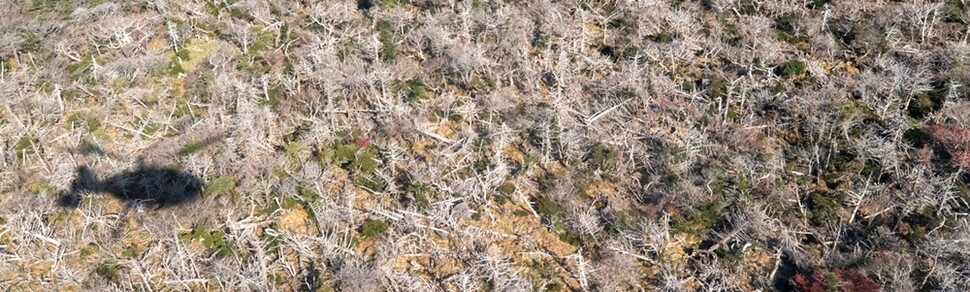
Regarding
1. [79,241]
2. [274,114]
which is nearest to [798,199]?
[274,114]

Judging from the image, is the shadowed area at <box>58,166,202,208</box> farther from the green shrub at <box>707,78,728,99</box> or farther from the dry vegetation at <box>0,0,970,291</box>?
the green shrub at <box>707,78,728,99</box>

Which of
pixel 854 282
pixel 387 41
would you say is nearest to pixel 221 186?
pixel 387 41

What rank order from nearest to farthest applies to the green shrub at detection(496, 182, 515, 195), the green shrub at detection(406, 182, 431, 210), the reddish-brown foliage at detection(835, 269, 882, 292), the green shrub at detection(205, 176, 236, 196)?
the reddish-brown foliage at detection(835, 269, 882, 292)
the green shrub at detection(406, 182, 431, 210)
the green shrub at detection(205, 176, 236, 196)
the green shrub at detection(496, 182, 515, 195)

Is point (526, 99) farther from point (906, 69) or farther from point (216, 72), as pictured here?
point (906, 69)

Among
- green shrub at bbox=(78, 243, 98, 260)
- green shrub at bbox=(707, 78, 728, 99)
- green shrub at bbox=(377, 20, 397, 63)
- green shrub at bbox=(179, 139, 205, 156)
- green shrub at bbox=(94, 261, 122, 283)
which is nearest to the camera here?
green shrub at bbox=(94, 261, 122, 283)

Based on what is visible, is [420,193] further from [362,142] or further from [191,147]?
[191,147]

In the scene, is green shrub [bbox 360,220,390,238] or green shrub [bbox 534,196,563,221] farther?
green shrub [bbox 534,196,563,221]

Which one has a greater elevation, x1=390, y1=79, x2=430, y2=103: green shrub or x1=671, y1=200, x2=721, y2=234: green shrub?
x1=390, y1=79, x2=430, y2=103: green shrub

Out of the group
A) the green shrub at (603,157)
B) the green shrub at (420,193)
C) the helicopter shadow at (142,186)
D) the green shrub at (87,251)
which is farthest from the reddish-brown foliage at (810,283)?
the green shrub at (87,251)

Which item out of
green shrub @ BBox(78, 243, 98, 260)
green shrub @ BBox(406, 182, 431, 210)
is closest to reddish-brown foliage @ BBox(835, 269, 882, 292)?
green shrub @ BBox(406, 182, 431, 210)
